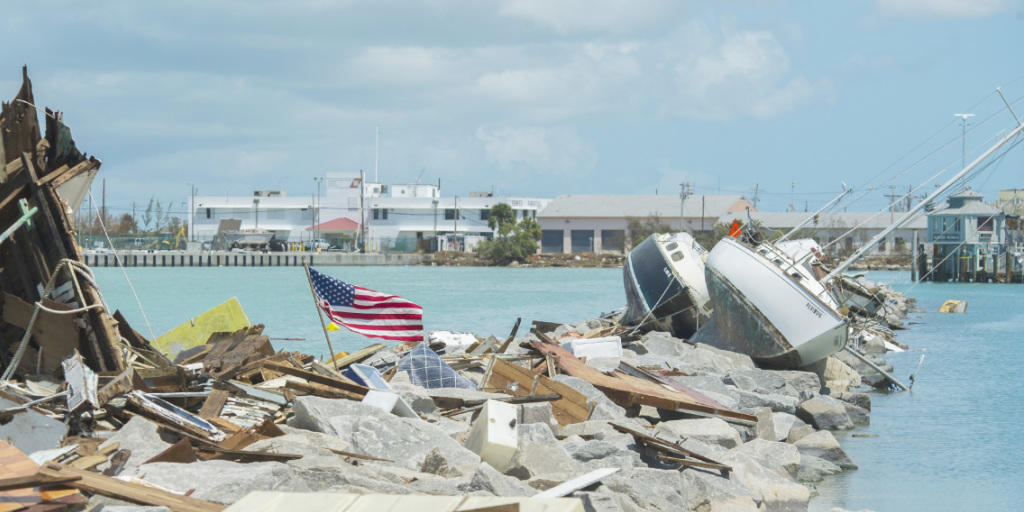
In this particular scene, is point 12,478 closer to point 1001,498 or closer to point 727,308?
point 1001,498

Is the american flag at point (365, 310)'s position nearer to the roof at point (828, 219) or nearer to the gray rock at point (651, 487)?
the gray rock at point (651, 487)

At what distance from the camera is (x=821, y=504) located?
44.1 feet

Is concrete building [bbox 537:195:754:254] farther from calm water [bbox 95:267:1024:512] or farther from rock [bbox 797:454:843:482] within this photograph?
rock [bbox 797:454:843:482]

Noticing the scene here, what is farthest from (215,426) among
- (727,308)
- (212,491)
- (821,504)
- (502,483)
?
(727,308)

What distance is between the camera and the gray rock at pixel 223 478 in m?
8.23

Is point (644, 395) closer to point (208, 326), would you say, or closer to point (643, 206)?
point (208, 326)

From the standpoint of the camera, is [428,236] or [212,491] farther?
[428,236]

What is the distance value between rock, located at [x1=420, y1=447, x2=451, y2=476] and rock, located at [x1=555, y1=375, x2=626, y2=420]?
3.96m

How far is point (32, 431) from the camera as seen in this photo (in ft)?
31.8

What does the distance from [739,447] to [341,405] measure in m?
5.25

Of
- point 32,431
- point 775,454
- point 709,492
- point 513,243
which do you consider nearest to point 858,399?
point 775,454

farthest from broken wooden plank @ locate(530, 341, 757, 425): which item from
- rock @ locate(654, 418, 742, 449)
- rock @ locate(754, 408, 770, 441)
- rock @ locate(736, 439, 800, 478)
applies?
rock @ locate(736, 439, 800, 478)

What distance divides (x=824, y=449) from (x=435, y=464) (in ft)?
26.1

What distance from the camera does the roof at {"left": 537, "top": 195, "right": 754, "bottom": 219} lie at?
435 ft
